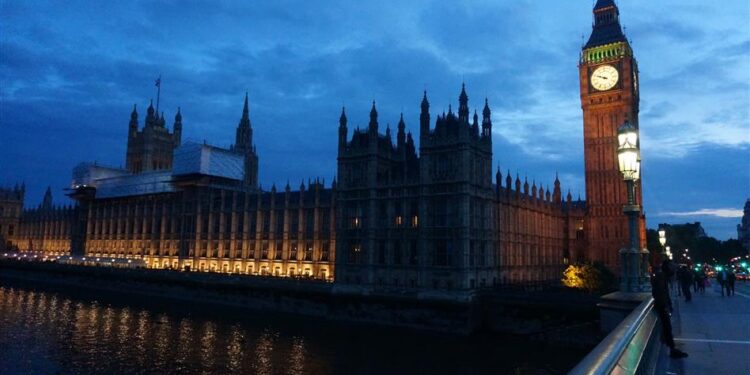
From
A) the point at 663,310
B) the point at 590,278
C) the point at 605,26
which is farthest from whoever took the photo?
the point at 605,26

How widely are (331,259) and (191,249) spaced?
35276mm

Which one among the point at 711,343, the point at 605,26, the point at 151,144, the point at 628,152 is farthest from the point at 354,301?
the point at 151,144

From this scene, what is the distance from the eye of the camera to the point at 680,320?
20.4 meters

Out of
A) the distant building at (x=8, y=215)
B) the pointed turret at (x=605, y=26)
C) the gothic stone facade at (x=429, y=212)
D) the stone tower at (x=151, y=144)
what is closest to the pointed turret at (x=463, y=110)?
the gothic stone facade at (x=429, y=212)

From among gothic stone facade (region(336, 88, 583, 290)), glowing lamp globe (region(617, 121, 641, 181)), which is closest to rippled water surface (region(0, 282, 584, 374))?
gothic stone facade (region(336, 88, 583, 290))

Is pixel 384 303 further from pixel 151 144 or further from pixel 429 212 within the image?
pixel 151 144

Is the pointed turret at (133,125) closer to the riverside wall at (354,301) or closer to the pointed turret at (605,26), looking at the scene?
the riverside wall at (354,301)

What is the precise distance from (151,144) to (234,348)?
391ft

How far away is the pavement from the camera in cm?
1156

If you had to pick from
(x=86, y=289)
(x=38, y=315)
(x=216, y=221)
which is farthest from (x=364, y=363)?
(x=86, y=289)

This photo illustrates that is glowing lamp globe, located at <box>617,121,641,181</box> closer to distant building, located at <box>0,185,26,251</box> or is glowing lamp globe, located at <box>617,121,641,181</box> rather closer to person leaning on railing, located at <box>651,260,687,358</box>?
person leaning on railing, located at <box>651,260,687,358</box>

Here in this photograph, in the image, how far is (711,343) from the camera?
48.3ft

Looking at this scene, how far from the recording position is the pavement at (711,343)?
455 inches

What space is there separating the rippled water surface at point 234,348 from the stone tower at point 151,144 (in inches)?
3489
